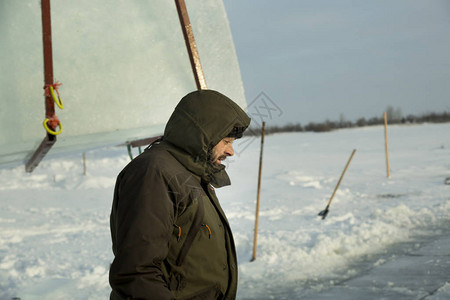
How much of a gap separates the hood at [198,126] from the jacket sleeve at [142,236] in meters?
0.20

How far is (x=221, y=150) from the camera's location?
1.97 metres

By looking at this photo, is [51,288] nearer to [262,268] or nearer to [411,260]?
[262,268]

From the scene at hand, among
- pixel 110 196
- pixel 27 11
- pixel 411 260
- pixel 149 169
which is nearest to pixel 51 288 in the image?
pixel 27 11

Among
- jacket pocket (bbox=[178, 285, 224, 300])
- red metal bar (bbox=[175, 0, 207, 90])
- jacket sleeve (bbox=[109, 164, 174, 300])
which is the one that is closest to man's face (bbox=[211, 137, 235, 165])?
jacket sleeve (bbox=[109, 164, 174, 300])

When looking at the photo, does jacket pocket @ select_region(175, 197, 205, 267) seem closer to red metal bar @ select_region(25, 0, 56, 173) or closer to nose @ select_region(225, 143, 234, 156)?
nose @ select_region(225, 143, 234, 156)

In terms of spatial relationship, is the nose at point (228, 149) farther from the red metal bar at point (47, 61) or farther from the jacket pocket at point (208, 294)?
the red metal bar at point (47, 61)

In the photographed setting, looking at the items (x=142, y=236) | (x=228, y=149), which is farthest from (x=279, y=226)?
(x=142, y=236)

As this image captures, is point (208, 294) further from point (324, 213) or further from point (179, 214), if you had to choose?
point (324, 213)

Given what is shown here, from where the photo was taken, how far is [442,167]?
16000mm

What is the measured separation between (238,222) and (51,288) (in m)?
4.32

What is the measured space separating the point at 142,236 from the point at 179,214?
0.67 feet

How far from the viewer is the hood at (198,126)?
179cm

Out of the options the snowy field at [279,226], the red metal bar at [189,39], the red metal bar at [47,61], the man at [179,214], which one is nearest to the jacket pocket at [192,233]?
the man at [179,214]

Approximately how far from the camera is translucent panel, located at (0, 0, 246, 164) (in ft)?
11.5
